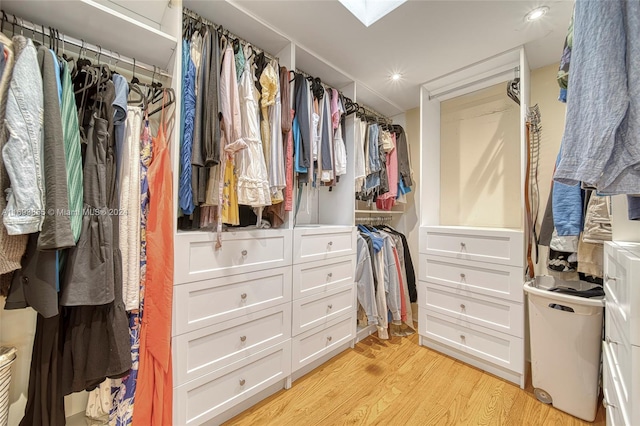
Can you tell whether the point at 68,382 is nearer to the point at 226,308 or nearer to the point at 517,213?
the point at 226,308

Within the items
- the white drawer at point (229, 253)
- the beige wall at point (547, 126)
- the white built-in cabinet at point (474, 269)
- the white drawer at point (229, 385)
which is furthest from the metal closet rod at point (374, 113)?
the white drawer at point (229, 385)

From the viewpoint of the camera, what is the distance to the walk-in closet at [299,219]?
2.71 feet

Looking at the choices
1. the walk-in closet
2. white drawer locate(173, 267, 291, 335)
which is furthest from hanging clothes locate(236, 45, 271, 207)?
white drawer locate(173, 267, 291, 335)

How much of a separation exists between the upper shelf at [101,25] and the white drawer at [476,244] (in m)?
2.03

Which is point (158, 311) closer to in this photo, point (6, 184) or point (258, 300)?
point (258, 300)

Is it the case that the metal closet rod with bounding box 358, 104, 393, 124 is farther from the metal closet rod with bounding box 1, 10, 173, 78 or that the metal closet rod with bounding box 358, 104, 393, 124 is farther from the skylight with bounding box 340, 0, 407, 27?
the metal closet rod with bounding box 1, 10, 173, 78

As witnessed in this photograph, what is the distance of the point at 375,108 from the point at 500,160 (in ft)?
4.08

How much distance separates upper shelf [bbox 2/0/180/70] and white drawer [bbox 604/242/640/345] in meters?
1.79

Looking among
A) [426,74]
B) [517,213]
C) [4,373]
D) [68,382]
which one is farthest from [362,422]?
[426,74]

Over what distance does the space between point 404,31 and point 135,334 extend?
2.15m

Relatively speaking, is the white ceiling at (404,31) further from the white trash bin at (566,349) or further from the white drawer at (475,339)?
the white drawer at (475,339)

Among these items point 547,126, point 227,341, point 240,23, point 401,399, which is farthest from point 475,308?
point 240,23

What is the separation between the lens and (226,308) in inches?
51.7

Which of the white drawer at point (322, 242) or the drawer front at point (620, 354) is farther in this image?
the white drawer at point (322, 242)
